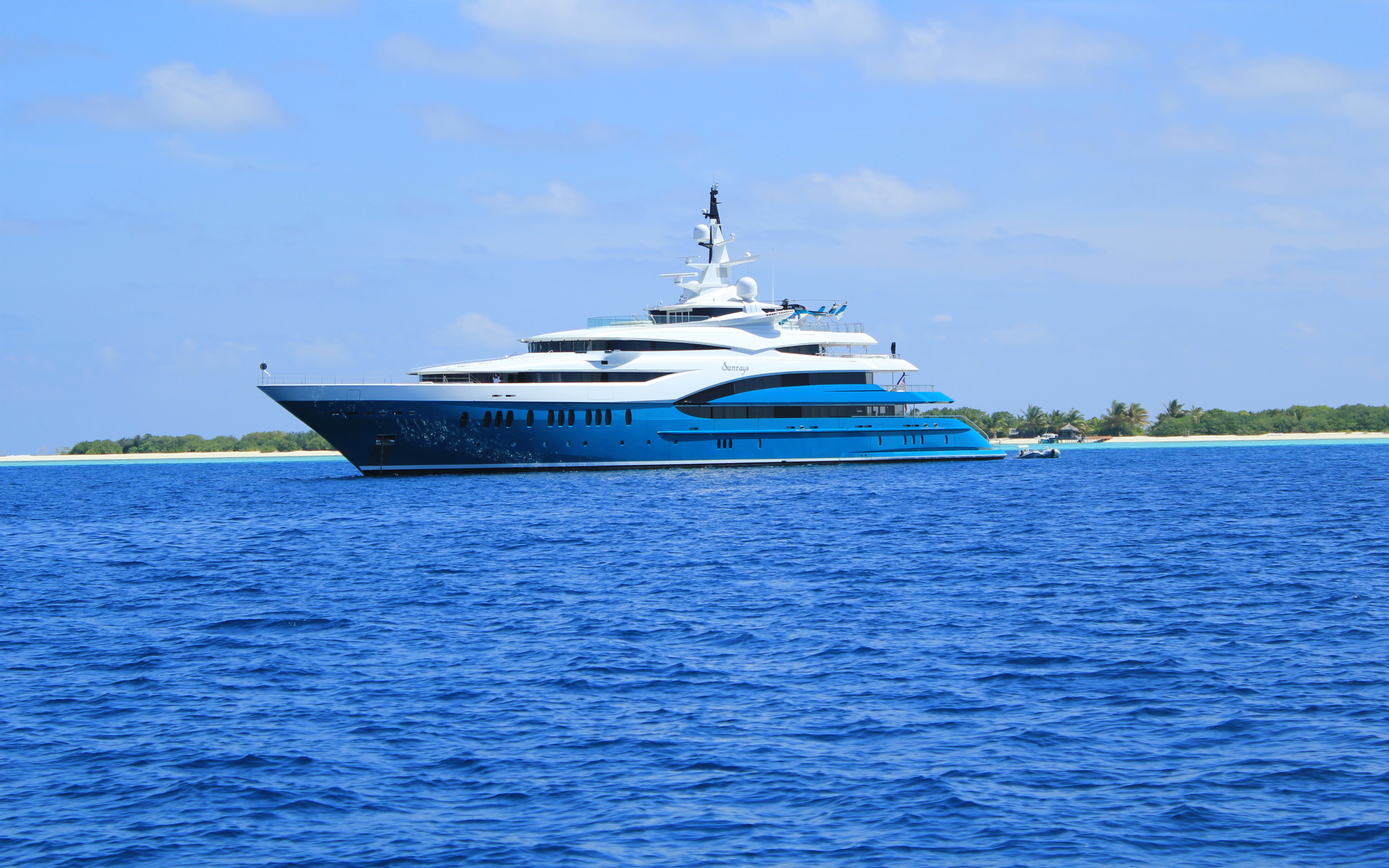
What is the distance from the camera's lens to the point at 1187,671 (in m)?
13.8

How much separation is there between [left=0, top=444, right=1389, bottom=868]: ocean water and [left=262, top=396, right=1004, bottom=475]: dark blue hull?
2327cm

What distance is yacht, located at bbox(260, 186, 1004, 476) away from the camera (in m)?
51.9

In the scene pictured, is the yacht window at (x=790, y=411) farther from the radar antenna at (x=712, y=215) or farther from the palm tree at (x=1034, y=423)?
the palm tree at (x=1034, y=423)

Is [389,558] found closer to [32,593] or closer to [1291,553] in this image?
[32,593]

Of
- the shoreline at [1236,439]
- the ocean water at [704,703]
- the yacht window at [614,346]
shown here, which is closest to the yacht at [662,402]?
the yacht window at [614,346]

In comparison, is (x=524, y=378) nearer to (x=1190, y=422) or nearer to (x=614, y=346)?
(x=614, y=346)

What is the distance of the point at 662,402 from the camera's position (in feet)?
182

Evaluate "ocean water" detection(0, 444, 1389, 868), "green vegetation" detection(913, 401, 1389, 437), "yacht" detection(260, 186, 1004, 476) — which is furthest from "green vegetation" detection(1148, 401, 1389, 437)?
"ocean water" detection(0, 444, 1389, 868)

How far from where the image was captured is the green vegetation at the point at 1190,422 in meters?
141

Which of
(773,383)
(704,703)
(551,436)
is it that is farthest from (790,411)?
(704,703)

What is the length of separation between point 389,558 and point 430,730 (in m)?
14.8

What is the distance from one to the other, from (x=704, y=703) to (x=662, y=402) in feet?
141

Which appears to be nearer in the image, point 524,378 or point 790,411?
point 524,378

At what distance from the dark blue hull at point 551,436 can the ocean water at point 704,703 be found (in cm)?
2327
